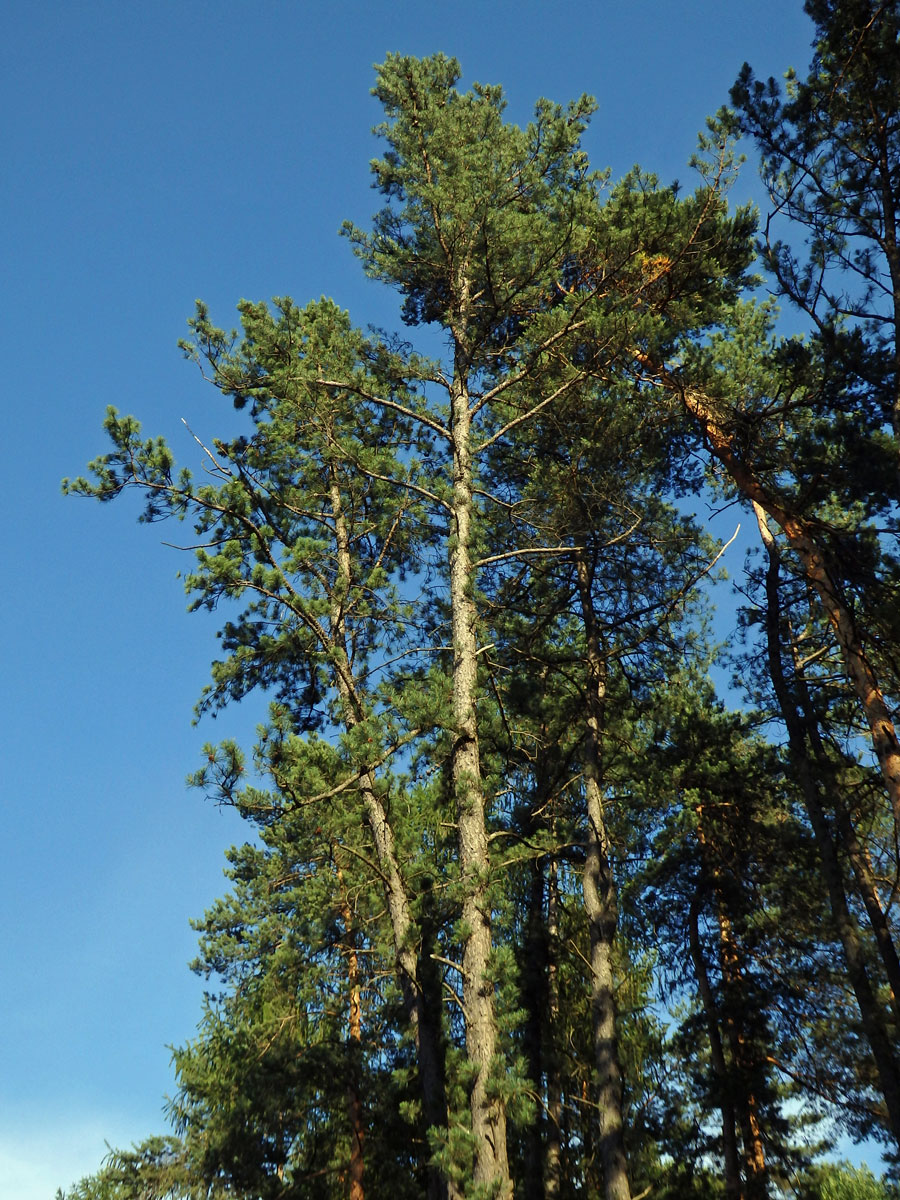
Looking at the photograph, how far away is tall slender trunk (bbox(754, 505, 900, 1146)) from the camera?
11227 mm

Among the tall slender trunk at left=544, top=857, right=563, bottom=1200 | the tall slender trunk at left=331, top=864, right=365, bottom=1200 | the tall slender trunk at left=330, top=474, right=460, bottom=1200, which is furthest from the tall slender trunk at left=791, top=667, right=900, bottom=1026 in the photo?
the tall slender trunk at left=331, top=864, right=365, bottom=1200

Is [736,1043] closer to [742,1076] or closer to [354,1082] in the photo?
[742,1076]

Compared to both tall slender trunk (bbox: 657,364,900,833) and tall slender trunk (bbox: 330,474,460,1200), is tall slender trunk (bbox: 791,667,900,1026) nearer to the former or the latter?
tall slender trunk (bbox: 657,364,900,833)

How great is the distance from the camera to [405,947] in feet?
31.0

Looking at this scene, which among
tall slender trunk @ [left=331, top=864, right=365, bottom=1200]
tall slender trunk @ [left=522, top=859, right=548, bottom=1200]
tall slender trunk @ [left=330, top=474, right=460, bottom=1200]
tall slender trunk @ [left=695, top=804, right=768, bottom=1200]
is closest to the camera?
tall slender trunk @ [left=330, top=474, right=460, bottom=1200]

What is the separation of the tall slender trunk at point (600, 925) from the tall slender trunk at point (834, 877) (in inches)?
96.4

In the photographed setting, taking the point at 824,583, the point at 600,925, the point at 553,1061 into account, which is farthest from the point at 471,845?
the point at 553,1061

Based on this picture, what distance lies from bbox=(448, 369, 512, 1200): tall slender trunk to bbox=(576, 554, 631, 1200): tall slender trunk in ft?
9.54

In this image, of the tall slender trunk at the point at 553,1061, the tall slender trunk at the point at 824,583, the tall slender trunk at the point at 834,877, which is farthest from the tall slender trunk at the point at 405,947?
the tall slender trunk at the point at 834,877

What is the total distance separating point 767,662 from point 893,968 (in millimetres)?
4429

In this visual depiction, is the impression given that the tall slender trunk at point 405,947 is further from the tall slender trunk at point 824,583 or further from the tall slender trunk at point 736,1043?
the tall slender trunk at point 736,1043

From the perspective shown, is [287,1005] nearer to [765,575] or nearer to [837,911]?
[837,911]

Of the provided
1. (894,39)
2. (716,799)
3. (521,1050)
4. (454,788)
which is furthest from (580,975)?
(894,39)

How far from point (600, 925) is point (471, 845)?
155 inches
